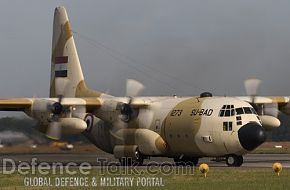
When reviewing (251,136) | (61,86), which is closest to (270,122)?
(251,136)

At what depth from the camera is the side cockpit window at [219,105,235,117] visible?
35306mm

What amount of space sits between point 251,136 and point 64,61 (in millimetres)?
17977

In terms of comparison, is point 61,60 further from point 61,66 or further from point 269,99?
point 269,99

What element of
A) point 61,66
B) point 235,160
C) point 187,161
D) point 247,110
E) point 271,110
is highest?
point 61,66

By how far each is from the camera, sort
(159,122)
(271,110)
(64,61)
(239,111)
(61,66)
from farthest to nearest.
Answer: (61,66) < (64,61) < (271,110) < (159,122) < (239,111)

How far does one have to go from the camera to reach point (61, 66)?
47.6m

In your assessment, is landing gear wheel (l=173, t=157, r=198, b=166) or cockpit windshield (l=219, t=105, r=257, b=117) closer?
cockpit windshield (l=219, t=105, r=257, b=117)

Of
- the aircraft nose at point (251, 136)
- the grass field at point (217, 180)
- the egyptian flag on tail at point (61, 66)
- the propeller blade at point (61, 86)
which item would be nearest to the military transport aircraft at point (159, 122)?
the aircraft nose at point (251, 136)

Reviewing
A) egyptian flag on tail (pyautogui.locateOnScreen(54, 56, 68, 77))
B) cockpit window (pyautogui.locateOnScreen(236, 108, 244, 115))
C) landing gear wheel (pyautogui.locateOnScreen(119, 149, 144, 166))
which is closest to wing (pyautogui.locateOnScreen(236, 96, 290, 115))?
cockpit window (pyautogui.locateOnScreen(236, 108, 244, 115))

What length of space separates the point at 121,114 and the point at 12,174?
9.53 metres

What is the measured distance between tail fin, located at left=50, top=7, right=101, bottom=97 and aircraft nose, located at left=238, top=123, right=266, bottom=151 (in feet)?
48.4

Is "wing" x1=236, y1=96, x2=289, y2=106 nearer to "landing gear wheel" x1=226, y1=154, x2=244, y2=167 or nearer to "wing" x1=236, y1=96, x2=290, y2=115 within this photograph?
"wing" x1=236, y1=96, x2=290, y2=115

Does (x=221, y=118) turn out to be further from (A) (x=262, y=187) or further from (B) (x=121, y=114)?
(A) (x=262, y=187)

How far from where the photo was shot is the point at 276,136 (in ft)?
371
